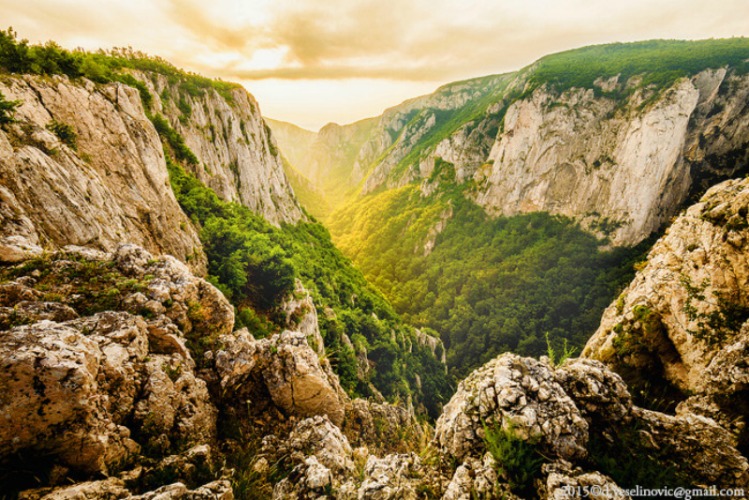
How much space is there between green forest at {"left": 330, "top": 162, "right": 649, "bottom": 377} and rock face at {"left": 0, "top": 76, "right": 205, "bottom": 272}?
65.6 meters

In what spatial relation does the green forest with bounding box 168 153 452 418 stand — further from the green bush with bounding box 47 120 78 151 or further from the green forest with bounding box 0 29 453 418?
the green bush with bounding box 47 120 78 151

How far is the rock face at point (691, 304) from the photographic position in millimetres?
14336

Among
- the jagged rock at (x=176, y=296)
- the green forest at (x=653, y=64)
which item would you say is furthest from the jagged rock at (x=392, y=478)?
the green forest at (x=653, y=64)

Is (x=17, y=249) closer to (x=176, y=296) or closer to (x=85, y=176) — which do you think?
(x=176, y=296)

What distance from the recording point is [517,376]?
7.64 metres

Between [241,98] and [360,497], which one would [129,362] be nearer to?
[360,497]

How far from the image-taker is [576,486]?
208 inches

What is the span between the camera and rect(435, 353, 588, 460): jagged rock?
251 inches

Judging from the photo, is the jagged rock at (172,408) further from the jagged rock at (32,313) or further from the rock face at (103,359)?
the jagged rock at (32,313)

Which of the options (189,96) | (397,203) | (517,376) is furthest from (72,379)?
(397,203)

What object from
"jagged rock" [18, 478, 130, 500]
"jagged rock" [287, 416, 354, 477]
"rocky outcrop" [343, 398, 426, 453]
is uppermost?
"jagged rock" [18, 478, 130, 500]

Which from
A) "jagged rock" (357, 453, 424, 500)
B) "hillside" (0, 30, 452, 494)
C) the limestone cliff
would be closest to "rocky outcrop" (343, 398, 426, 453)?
"hillside" (0, 30, 452, 494)

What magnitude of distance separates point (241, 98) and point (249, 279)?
44.7 metres

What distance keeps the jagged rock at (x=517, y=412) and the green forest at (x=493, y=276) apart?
63.4 meters
